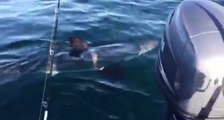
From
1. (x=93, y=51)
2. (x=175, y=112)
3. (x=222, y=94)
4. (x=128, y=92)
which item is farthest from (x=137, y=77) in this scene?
(x=222, y=94)

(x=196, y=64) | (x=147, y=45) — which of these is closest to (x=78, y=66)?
(x=147, y=45)

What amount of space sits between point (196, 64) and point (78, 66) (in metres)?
3.27

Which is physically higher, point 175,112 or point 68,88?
point 175,112

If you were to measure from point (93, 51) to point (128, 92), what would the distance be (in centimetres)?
156

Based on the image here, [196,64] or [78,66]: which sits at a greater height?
[196,64]

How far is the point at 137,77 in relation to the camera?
20.1 feet

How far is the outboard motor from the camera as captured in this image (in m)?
3.46

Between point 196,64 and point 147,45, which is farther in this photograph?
point 147,45

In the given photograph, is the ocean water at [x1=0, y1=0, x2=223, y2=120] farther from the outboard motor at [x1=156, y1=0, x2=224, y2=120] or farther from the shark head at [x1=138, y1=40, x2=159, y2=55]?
the outboard motor at [x1=156, y1=0, x2=224, y2=120]

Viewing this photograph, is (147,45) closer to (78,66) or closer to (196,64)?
(78,66)

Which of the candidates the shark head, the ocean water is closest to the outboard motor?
the ocean water

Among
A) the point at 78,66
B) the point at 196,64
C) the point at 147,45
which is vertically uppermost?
the point at 196,64

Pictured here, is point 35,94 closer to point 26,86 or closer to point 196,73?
point 26,86

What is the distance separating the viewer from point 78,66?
21.2 ft
